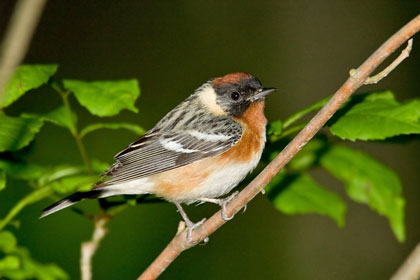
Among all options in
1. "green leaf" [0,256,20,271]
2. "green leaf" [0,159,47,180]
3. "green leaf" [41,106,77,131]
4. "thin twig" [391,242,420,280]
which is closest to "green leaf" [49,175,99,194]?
"green leaf" [0,159,47,180]

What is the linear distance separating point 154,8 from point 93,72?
1617mm

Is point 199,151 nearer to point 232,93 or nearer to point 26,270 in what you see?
point 232,93

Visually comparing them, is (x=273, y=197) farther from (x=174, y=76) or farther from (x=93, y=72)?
(x=93, y=72)

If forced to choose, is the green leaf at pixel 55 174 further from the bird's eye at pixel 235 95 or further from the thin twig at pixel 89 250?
the bird's eye at pixel 235 95

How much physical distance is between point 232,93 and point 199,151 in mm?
548

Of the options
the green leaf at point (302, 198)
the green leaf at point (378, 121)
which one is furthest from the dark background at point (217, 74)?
the green leaf at point (378, 121)

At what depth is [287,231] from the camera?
23.0 ft

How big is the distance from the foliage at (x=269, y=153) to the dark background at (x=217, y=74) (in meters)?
1.88

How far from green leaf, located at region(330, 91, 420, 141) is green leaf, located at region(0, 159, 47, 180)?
5.22 ft

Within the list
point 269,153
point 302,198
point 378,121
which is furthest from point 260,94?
point 378,121

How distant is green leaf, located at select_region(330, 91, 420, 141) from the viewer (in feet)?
8.79

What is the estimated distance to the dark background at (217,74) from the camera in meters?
6.32

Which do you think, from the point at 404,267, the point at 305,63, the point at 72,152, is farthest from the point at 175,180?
the point at 305,63

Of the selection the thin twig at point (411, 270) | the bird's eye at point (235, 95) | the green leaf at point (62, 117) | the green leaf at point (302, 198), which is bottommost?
the green leaf at point (62, 117)
